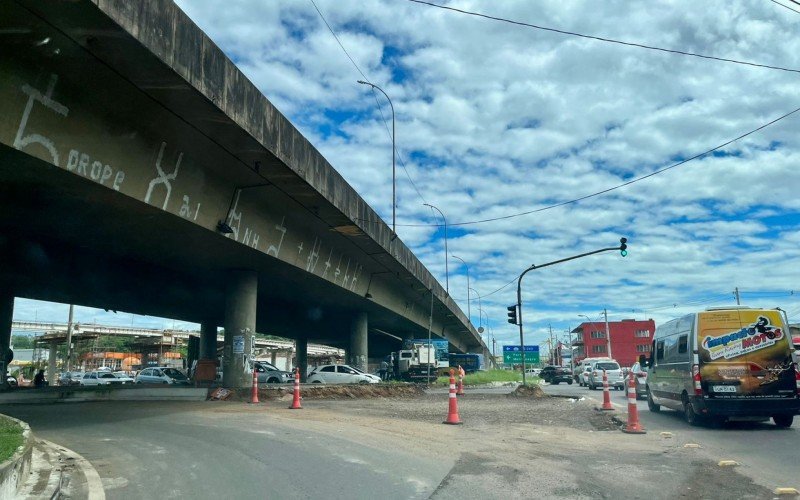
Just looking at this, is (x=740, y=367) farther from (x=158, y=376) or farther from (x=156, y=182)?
(x=158, y=376)

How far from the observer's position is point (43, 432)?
40.9ft

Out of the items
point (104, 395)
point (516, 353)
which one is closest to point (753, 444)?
point (104, 395)

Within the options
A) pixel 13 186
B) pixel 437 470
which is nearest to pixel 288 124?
pixel 13 186

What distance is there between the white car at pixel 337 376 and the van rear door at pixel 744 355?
70.9 ft

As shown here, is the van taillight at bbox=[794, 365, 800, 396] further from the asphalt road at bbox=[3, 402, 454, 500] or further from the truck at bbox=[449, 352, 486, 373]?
the truck at bbox=[449, 352, 486, 373]

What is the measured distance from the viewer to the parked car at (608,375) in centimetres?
3505

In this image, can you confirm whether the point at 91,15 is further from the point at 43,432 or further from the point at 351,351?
the point at 351,351

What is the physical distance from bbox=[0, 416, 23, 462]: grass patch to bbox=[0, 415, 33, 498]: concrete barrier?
7cm

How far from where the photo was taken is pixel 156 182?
1367cm

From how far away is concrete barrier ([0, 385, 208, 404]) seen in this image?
21703 millimetres

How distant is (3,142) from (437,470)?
8.37 meters

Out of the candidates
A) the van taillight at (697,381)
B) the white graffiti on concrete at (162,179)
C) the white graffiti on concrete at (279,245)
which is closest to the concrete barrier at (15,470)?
the white graffiti on concrete at (162,179)

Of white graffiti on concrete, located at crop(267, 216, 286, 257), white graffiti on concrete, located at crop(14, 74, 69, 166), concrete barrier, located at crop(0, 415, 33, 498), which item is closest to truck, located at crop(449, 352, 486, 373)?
white graffiti on concrete, located at crop(267, 216, 286, 257)

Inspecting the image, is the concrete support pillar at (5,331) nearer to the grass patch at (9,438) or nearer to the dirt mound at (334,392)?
the dirt mound at (334,392)
